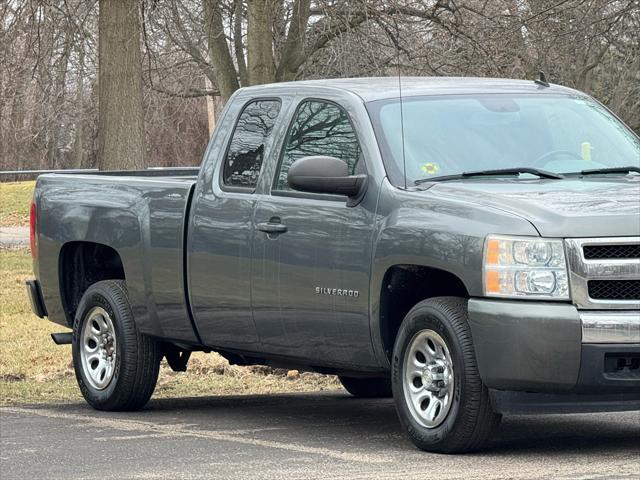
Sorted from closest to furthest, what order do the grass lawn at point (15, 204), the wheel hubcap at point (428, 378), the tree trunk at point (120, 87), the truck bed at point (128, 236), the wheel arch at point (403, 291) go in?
the wheel hubcap at point (428, 378)
the wheel arch at point (403, 291)
the truck bed at point (128, 236)
the tree trunk at point (120, 87)
the grass lawn at point (15, 204)

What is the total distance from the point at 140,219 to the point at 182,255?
1.73 feet

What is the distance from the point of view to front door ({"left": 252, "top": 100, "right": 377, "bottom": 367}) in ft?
→ 26.2

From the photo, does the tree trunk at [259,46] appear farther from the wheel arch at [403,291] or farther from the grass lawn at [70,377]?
the wheel arch at [403,291]

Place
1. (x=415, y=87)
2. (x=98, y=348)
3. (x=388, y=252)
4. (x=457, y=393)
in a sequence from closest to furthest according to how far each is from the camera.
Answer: (x=457, y=393) < (x=388, y=252) < (x=415, y=87) < (x=98, y=348)

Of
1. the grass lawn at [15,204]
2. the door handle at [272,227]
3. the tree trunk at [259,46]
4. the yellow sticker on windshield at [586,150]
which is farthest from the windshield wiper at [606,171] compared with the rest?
the grass lawn at [15,204]

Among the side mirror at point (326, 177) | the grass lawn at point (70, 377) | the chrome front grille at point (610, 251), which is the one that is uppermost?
the side mirror at point (326, 177)

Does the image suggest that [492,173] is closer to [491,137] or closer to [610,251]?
[491,137]

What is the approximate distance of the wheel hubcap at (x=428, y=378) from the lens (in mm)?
7430

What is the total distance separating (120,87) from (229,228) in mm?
8190

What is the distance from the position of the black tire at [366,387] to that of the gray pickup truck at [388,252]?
0.07 ft

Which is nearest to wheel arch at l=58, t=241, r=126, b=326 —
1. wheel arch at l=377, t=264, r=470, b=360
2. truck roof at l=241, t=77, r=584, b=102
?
truck roof at l=241, t=77, r=584, b=102

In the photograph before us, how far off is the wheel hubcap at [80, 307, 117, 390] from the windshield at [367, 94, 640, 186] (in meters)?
2.70

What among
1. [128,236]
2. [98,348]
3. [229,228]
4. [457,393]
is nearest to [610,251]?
[457,393]

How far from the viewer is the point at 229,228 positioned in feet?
29.2
